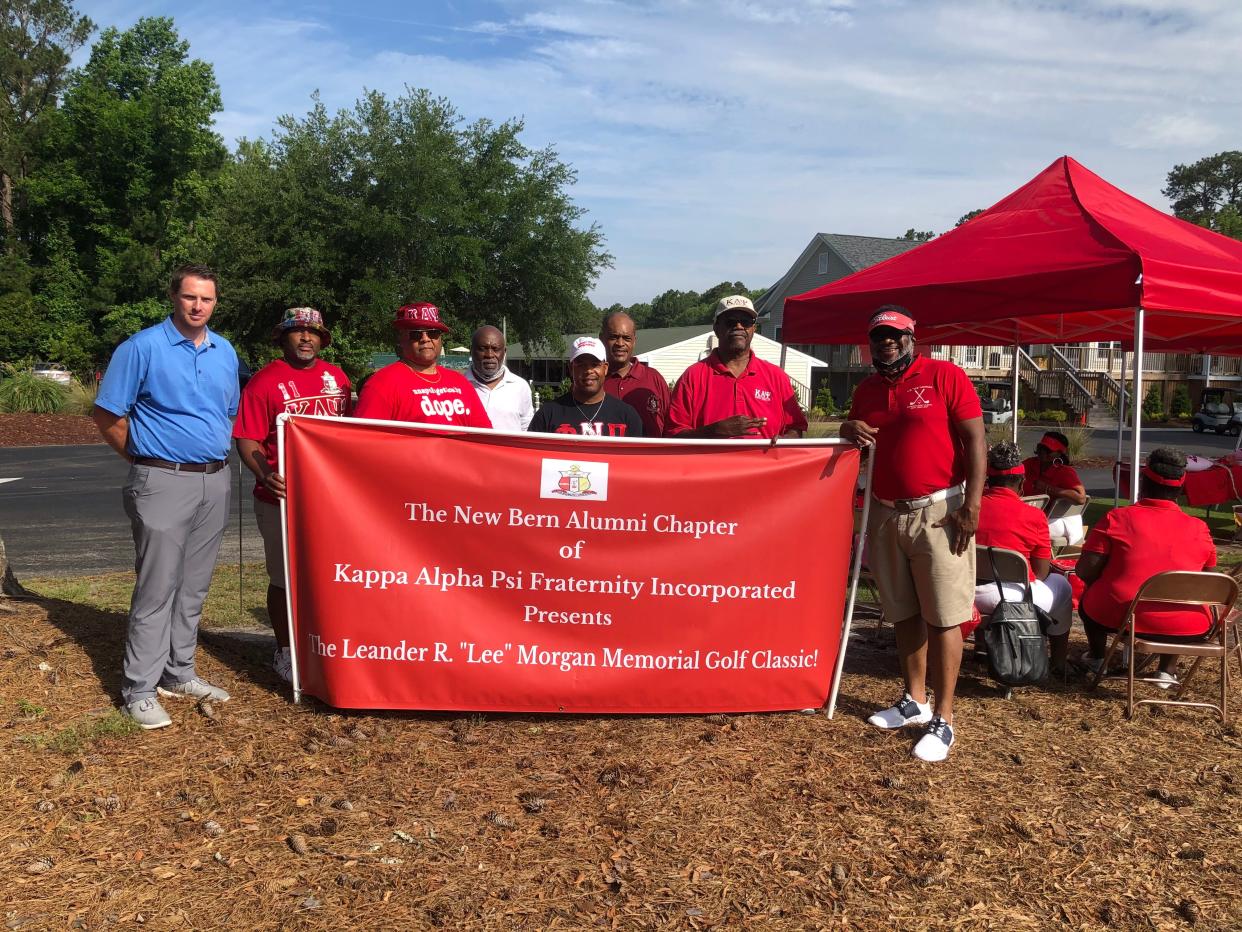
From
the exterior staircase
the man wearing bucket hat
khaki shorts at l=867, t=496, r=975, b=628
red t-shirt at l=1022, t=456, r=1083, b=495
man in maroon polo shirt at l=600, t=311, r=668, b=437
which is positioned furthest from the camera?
the exterior staircase

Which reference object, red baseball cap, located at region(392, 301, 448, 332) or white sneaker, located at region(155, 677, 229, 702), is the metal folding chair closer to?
red baseball cap, located at region(392, 301, 448, 332)

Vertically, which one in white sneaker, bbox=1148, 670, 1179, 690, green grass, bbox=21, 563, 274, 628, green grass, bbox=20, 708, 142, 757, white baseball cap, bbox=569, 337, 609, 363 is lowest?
white sneaker, bbox=1148, 670, 1179, 690

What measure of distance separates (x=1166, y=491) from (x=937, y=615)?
1749 mm

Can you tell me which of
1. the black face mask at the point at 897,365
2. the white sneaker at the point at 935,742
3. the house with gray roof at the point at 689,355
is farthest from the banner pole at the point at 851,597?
the house with gray roof at the point at 689,355

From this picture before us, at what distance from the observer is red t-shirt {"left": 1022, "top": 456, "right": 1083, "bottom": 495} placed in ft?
25.6

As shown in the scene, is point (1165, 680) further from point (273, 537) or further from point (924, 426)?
point (273, 537)

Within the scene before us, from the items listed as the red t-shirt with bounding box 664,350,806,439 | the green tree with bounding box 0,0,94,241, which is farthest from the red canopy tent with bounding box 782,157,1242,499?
the green tree with bounding box 0,0,94,241

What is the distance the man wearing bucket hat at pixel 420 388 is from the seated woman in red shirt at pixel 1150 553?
329 centimetres

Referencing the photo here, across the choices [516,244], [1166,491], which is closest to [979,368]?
[516,244]

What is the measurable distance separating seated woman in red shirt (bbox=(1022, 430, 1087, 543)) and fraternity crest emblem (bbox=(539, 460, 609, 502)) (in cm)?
448

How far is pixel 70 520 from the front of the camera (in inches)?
426

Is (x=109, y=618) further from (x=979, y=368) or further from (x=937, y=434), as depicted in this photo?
(x=979, y=368)

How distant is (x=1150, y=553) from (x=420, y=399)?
3759 millimetres

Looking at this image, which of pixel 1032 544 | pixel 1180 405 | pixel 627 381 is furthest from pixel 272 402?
pixel 1180 405
